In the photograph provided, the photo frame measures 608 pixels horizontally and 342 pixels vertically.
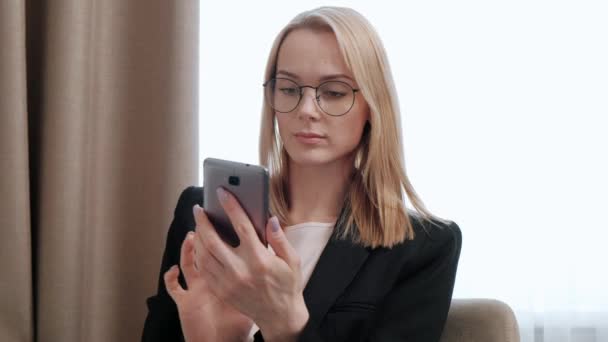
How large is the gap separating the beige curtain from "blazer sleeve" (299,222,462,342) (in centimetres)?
63

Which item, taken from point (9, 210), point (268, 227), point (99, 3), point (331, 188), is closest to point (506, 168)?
point (331, 188)

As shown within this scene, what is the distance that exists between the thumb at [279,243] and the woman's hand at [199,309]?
18cm

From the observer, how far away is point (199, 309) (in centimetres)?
136

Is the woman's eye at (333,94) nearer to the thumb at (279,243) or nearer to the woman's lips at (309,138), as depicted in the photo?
the woman's lips at (309,138)

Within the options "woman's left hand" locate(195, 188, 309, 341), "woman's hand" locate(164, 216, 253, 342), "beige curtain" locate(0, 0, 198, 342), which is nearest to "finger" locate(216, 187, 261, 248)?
"woman's left hand" locate(195, 188, 309, 341)

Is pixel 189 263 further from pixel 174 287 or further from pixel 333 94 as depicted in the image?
pixel 333 94

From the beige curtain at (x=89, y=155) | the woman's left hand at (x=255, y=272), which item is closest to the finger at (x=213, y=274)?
the woman's left hand at (x=255, y=272)

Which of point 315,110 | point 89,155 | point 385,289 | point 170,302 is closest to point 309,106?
point 315,110

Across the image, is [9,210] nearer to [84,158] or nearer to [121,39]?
[84,158]

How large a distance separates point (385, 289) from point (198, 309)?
34 centimetres

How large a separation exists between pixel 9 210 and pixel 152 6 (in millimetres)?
550

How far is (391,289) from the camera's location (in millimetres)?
1419

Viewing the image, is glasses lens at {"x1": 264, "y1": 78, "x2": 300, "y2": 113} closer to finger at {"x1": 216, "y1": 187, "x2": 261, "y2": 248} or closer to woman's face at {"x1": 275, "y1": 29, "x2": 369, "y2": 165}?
woman's face at {"x1": 275, "y1": 29, "x2": 369, "y2": 165}

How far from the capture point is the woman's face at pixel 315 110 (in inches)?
55.1
